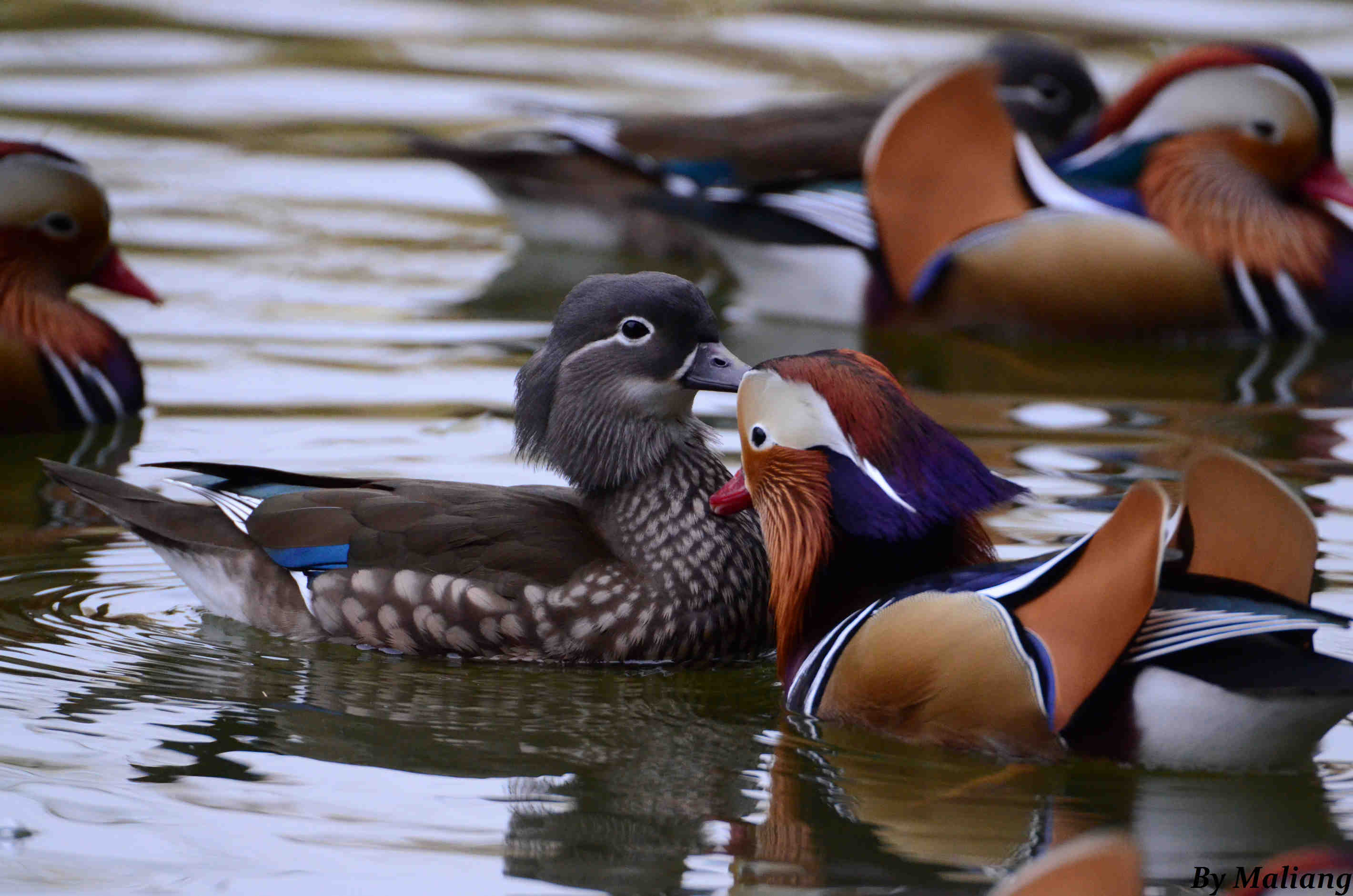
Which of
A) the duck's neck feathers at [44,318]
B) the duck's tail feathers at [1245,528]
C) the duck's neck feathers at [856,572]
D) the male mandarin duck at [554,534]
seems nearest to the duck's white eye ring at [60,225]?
the duck's neck feathers at [44,318]

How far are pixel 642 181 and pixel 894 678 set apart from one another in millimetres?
4756

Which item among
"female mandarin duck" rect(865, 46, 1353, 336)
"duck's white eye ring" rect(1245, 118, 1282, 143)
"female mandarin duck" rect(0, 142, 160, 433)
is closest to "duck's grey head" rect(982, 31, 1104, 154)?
"female mandarin duck" rect(865, 46, 1353, 336)

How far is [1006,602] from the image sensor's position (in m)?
3.64

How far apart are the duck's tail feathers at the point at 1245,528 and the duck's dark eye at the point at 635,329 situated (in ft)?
4.34

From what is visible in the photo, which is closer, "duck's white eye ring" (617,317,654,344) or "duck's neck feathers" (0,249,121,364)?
"duck's white eye ring" (617,317,654,344)

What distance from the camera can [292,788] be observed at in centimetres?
372

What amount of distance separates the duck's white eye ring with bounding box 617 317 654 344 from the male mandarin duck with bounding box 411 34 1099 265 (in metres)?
3.34

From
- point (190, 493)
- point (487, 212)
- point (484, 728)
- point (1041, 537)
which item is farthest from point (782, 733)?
point (487, 212)

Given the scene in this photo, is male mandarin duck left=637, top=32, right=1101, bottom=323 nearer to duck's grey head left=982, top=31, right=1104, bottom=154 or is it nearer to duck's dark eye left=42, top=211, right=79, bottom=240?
duck's grey head left=982, top=31, right=1104, bottom=154

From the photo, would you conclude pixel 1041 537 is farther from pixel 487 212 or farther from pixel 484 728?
pixel 487 212

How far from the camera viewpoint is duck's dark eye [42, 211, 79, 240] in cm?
629

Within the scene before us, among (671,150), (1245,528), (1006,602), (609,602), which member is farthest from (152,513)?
(671,150)

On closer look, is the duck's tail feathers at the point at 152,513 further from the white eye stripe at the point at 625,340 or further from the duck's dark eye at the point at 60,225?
the duck's dark eye at the point at 60,225

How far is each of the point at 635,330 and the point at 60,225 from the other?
2579 millimetres
